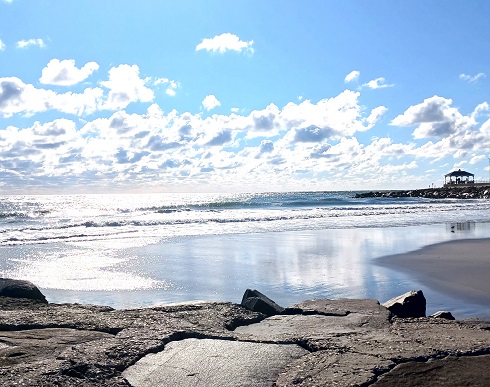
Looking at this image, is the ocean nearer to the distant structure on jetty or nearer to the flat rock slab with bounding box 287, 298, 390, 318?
the flat rock slab with bounding box 287, 298, 390, 318

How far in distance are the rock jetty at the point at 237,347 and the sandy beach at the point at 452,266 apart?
11.5 feet

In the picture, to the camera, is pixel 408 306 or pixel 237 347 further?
pixel 408 306

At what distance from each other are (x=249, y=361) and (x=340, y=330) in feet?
4.61

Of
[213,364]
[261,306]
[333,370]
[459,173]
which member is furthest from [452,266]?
[459,173]

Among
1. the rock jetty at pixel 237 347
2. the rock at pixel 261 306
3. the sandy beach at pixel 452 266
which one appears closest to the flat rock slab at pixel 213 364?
the rock jetty at pixel 237 347

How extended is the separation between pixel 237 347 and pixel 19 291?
4.02m

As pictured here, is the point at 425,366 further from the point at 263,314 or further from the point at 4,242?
the point at 4,242

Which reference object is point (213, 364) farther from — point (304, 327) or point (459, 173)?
point (459, 173)

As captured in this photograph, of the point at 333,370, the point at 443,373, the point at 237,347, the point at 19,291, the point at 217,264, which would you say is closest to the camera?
the point at 443,373

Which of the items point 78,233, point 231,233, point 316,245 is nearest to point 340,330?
point 316,245

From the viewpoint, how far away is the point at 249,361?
164 inches

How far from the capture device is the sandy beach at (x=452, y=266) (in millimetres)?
9247

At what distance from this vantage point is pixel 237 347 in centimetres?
452

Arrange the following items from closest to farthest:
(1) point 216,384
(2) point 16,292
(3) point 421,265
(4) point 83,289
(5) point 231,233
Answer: (1) point 216,384 < (2) point 16,292 < (4) point 83,289 < (3) point 421,265 < (5) point 231,233
